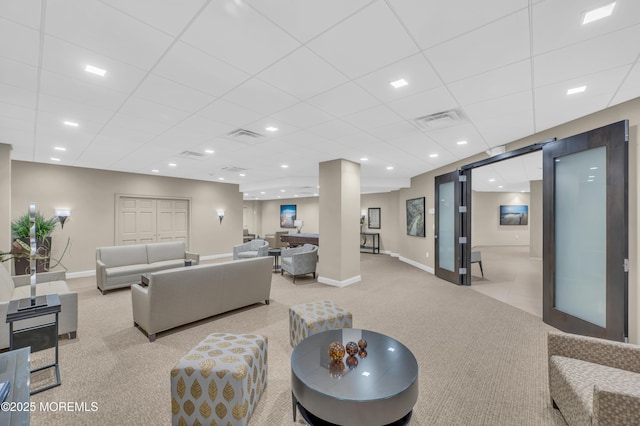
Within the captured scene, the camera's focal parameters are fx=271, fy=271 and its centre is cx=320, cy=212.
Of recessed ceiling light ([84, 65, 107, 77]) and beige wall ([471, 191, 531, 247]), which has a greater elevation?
recessed ceiling light ([84, 65, 107, 77])

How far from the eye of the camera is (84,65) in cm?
225

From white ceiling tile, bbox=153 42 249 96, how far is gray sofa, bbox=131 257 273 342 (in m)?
2.16

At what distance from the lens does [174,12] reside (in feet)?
5.49

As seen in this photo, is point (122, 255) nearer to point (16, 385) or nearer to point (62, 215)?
point (62, 215)

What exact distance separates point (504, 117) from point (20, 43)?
4.73 m

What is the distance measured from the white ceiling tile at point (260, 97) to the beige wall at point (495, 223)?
39.9 ft

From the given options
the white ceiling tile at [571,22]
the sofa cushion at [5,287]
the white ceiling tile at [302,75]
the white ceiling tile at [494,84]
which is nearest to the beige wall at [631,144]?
the white ceiling tile at [494,84]

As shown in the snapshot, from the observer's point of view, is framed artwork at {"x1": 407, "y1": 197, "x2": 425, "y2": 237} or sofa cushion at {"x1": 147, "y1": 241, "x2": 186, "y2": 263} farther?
framed artwork at {"x1": 407, "y1": 197, "x2": 425, "y2": 237}

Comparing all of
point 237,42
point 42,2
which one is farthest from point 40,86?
→ point 237,42

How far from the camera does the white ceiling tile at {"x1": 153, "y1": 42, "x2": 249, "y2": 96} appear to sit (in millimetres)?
2115

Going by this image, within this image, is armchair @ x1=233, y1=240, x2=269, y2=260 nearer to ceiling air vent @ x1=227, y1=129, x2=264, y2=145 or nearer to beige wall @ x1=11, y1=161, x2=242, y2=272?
beige wall @ x1=11, y1=161, x2=242, y2=272

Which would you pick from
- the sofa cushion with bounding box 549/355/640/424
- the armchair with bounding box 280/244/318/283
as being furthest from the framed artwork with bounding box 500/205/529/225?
the sofa cushion with bounding box 549/355/640/424

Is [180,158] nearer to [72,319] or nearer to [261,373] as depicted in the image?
[72,319]

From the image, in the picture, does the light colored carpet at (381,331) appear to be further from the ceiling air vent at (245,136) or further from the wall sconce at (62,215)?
the wall sconce at (62,215)
